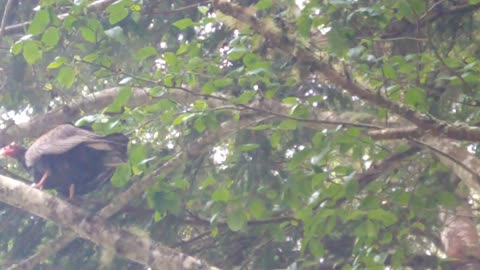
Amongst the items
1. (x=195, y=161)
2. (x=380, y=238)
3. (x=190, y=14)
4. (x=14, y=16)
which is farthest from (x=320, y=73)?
(x=14, y=16)

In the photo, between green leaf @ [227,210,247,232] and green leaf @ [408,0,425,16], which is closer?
green leaf @ [408,0,425,16]

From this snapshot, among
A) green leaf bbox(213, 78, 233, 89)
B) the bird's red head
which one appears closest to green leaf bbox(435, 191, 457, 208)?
green leaf bbox(213, 78, 233, 89)

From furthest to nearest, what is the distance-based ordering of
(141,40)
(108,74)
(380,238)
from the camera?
(141,40), (380,238), (108,74)

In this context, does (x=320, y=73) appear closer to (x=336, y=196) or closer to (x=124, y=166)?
(x=336, y=196)

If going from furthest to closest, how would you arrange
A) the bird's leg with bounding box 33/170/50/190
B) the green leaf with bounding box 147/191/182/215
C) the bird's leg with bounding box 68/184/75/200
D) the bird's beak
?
the bird's beak → the bird's leg with bounding box 33/170/50/190 → the bird's leg with bounding box 68/184/75/200 → the green leaf with bounding box 147/191/182/215

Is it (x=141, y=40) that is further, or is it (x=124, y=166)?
(x=141, y=40)

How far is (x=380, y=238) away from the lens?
482 cm

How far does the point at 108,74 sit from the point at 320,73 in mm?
1146

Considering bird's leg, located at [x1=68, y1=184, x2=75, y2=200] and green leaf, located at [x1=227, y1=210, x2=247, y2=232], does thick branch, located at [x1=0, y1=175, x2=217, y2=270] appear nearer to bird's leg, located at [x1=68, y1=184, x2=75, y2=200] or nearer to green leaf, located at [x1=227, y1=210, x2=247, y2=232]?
bird's leg, located at [x1=68, y1=184, x2=75, y2=200]

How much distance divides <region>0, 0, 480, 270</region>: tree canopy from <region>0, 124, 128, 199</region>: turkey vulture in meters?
0.24

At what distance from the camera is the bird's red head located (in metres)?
6.66

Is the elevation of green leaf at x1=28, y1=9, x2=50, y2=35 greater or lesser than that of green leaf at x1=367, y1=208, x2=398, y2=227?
greater

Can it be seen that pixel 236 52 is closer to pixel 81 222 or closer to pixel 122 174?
pixel 122 174

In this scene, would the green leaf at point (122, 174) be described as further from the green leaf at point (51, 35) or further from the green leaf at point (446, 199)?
the green leaf at point (446, 199)
